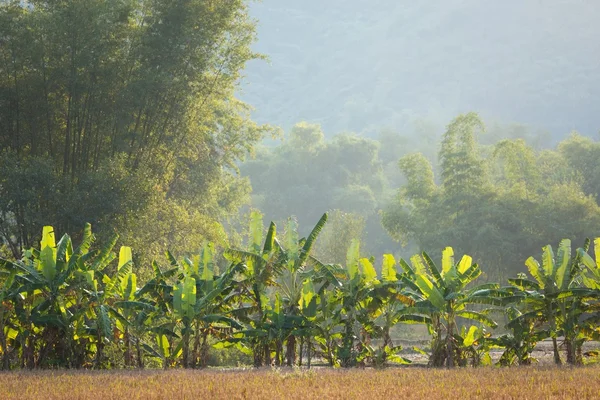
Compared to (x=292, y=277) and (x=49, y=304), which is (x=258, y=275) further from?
(x=49, y=304)

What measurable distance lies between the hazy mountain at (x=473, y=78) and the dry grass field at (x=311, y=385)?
130911mm

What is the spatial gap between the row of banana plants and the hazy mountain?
12658 cm

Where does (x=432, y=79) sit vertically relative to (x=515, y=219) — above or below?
above

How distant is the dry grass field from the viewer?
8.32 metres

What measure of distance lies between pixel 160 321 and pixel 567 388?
11061 millimetres

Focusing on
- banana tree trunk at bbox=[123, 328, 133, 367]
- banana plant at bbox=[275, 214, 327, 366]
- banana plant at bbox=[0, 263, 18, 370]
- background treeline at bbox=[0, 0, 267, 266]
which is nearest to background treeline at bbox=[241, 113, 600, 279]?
background treeline at bbox=[0, 0, 267, 266]

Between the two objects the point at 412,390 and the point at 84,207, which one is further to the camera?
the point at 84,207

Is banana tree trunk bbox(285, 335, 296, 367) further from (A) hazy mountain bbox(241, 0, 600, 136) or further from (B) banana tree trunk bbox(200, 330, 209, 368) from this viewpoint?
(A) hazy mountain bbox(241, 0, 600, 136)

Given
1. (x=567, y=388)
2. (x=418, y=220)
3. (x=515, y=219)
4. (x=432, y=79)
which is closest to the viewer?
(x=567, y=388)

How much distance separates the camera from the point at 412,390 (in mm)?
8664

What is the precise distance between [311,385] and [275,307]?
4.68 metres

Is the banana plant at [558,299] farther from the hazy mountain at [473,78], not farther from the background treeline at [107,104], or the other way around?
the hazy mountain at [473,78]

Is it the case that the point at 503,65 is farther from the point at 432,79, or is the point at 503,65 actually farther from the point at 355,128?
the point at 355,128

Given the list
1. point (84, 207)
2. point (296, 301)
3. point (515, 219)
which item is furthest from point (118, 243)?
point (515, 219)
